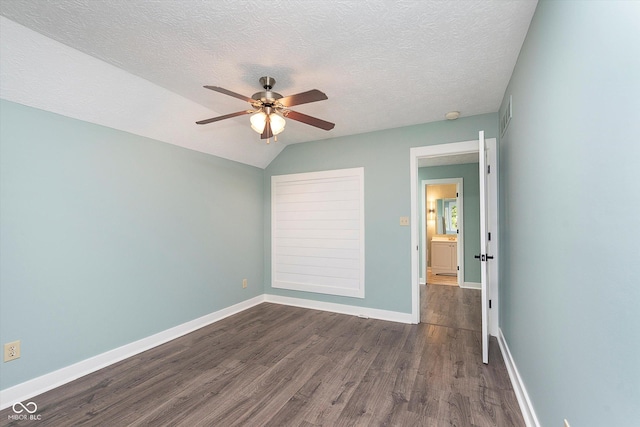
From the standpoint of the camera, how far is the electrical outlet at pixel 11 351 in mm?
1993

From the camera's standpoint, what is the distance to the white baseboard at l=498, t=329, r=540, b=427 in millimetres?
1724

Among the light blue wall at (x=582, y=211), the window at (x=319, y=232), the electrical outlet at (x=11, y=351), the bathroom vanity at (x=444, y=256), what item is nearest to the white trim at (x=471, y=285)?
the bathroom vanity at (x=444, y=256)

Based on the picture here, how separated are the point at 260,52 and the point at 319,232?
269 centimetres

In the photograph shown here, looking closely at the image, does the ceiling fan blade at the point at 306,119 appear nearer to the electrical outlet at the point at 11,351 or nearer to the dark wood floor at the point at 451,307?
the electrical outlet at the point at 11,351

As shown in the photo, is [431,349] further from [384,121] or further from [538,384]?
[384,121]

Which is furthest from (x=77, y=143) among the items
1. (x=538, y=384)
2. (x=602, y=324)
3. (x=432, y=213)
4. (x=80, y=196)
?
(x=432, y=213)

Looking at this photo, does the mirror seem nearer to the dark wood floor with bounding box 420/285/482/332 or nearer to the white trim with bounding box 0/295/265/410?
the dark wood floor with bounding box 420/285/482/332

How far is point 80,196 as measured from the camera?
2.42m

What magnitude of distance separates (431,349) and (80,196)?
365 centimetres

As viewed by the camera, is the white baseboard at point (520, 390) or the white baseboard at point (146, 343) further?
the white baseboard at point (146, 343)

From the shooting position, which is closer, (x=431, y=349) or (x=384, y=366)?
(x=384, y=366)

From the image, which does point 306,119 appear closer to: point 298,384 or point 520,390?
point 298,384

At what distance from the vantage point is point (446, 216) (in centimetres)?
756

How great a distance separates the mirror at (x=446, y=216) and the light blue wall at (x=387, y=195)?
14.8ft
